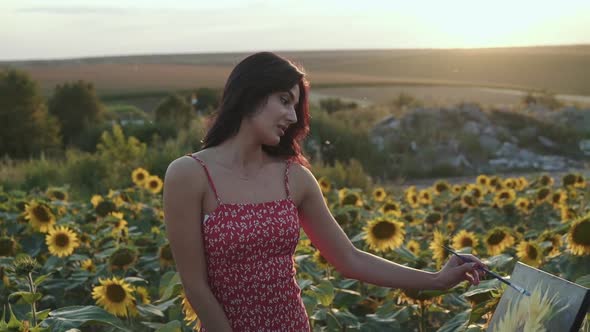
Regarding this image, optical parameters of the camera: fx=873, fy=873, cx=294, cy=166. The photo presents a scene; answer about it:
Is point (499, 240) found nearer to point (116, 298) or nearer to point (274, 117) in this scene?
point (116, 298)

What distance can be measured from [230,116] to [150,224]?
127 inches

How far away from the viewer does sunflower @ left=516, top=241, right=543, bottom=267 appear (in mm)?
3994

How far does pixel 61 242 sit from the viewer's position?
475 cm

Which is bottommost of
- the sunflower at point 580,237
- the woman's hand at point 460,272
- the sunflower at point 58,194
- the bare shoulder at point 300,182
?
the sunflower at point 58,194

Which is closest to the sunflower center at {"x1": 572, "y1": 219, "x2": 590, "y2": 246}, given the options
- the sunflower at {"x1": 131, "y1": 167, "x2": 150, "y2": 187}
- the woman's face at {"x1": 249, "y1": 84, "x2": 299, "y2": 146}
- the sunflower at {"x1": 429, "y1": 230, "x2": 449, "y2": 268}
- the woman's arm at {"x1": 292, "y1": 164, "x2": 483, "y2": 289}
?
the sunflower at {"x1": 429, "y1": 230, "x2": 449, "y2": 268}

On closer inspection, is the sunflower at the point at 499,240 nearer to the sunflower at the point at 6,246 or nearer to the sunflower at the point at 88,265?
the sunflower at the point at 88,265

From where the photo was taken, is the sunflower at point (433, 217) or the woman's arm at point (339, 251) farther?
the sunflower at point (433, 217)

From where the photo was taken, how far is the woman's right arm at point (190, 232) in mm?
2648

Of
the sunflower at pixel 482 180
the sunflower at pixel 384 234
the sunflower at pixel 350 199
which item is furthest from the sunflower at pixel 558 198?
the sunflower at pixel 384 234

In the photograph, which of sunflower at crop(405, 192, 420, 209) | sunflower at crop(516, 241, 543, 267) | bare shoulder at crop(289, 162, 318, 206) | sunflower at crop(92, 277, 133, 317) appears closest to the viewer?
bare shoulder at crop(289, 162, 318, 206)

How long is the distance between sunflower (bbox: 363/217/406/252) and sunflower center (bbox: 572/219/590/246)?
3.09 ft

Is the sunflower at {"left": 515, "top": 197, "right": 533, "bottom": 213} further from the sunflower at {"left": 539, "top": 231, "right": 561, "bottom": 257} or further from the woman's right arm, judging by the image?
the woman's right arm

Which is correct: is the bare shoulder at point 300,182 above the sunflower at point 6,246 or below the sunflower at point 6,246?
above

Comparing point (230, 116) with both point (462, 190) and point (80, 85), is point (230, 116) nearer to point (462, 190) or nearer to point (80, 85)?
point (462, 190)
